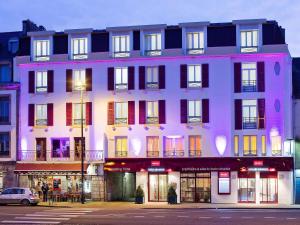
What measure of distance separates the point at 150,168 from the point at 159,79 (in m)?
7.26

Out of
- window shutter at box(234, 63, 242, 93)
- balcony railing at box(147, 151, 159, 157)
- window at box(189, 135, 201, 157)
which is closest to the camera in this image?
window shutter at box(234, 63, 242, 93)

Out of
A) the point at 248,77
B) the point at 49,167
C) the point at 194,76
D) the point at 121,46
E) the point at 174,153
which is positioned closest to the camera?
the point at 248,77

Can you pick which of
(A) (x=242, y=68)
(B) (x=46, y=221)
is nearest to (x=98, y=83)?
(A) (x=242, y=68)

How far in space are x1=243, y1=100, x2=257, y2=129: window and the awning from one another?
13443mm

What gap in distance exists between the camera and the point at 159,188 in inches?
2223

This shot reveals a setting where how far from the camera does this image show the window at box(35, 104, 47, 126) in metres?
58.7

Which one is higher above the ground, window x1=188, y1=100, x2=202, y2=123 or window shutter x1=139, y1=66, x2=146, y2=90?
window shutter x1=139, y1=66, x2=146, y2=90

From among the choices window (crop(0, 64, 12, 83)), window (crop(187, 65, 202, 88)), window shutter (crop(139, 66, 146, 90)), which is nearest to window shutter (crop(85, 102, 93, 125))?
window shutter (crop(139, 66, 146, 90))

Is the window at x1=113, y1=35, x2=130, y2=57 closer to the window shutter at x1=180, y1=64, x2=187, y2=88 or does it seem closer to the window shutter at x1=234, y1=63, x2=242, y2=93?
the window shutter at x1=180, y1=64, x2=187, y2=88

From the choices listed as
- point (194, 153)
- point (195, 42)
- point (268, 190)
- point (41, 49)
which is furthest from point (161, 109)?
point (41, 49)

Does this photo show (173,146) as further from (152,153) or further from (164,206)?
(164,206)

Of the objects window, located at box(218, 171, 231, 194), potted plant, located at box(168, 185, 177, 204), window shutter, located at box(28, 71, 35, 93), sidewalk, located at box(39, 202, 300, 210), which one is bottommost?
sidewalk, located at box(39, 202, 300, 210)

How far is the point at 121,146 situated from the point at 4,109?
35.2 feet

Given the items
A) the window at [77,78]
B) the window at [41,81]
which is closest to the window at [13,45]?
the window at [41,81]
